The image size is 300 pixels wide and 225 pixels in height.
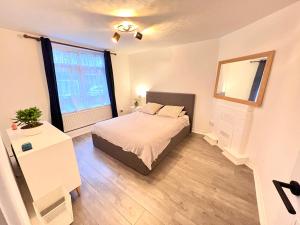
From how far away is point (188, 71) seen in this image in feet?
11.2

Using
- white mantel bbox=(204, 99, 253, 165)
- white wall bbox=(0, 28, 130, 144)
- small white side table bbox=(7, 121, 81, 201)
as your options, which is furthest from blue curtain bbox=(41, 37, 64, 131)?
white mantel bbox=(204, 99, 253, 165)

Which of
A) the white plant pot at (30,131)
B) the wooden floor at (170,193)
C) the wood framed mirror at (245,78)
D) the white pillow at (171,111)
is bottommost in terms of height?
the wooden floor at (170,193)

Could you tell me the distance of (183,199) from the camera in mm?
1659

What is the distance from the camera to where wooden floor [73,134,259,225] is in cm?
145

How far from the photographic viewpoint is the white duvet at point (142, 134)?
78.0 inches

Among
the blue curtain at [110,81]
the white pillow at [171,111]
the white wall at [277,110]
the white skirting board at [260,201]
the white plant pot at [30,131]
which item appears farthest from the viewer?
the blue curtain at [110,81]

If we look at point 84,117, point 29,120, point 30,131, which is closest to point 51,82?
point 84,117

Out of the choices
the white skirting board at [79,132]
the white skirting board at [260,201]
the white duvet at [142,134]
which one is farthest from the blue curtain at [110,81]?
the white skirting board at [260,201]

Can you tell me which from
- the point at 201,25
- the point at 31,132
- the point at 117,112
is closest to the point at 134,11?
the point at 201,25

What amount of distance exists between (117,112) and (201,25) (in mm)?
3385

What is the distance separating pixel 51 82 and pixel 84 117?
118 centimetres

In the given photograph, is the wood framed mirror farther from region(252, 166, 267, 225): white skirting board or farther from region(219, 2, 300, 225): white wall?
region(252, 166, 267, 225): white skirting board

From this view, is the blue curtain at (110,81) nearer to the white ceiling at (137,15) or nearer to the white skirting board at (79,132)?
the white skirting board at (79,132)

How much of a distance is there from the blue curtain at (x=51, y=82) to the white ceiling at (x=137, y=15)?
0.27 meters
